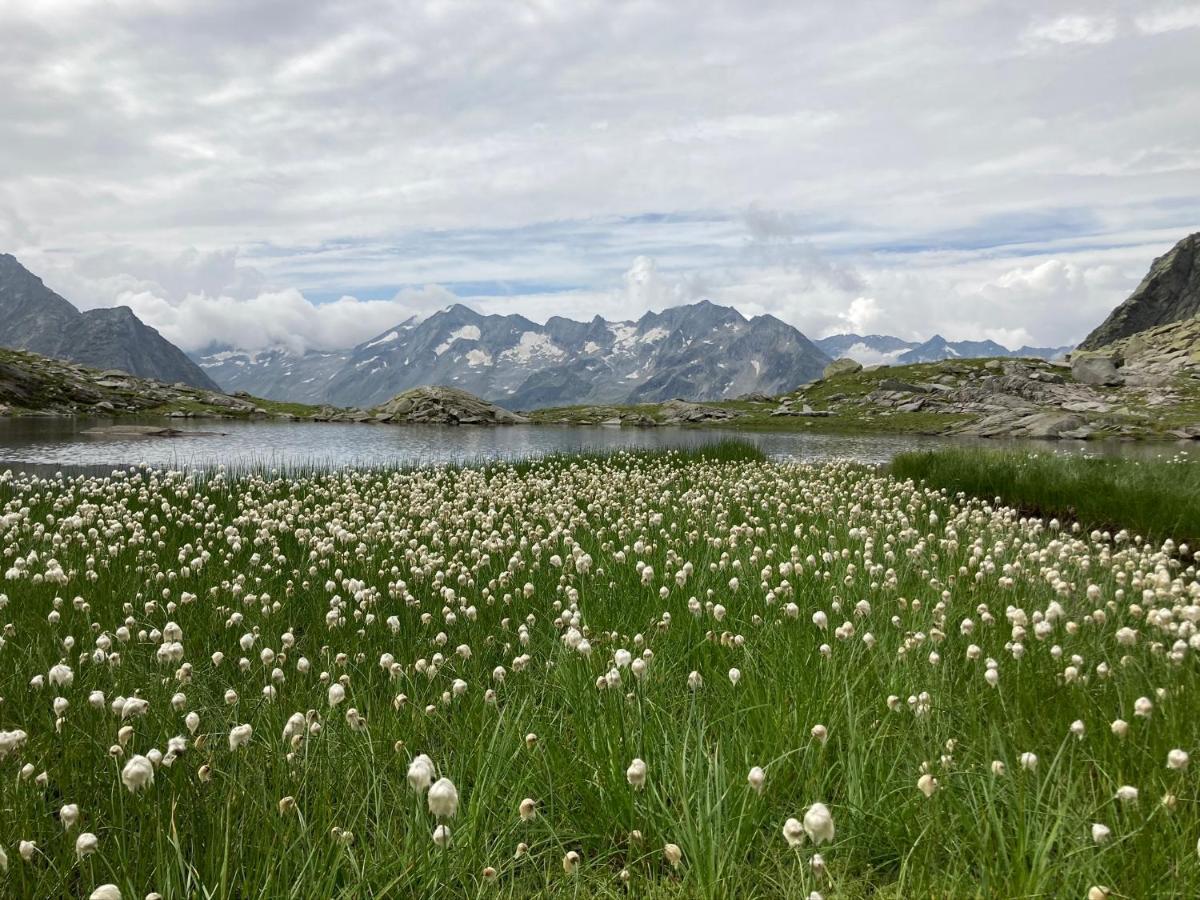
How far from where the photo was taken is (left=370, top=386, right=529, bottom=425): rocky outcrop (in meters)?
111

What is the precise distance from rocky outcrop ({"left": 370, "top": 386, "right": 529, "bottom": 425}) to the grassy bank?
3527 inches

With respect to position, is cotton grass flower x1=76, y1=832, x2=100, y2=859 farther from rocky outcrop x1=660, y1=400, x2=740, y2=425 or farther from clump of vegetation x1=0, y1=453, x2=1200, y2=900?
rocky outcrop x1=660, y1=400, x2=740, y2=425

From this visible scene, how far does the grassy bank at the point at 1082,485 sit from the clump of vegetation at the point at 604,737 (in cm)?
816

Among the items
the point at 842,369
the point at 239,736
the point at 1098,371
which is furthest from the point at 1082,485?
the point at 842,369

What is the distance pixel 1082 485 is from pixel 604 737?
19056 mm

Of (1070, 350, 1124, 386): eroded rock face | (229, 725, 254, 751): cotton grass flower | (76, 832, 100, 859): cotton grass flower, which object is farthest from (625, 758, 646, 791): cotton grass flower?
(1070, 350, 1124, 386): eroded rock face

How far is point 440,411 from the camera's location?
371 ft

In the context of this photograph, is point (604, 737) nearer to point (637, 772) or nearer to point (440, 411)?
point (637, 772)

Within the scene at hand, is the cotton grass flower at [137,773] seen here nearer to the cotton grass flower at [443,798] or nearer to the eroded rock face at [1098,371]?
the cotton grass flower at [443,798]

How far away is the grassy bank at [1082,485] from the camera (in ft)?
53.5

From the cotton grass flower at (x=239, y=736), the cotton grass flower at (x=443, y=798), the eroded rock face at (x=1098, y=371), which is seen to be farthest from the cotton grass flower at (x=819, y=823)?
the eroded rock face at (x=1098, y=371)

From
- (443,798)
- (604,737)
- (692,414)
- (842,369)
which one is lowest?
(604,737)

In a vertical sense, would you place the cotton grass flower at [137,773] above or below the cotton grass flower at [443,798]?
below

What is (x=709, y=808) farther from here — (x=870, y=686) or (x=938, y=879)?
(x=870, y=686)
